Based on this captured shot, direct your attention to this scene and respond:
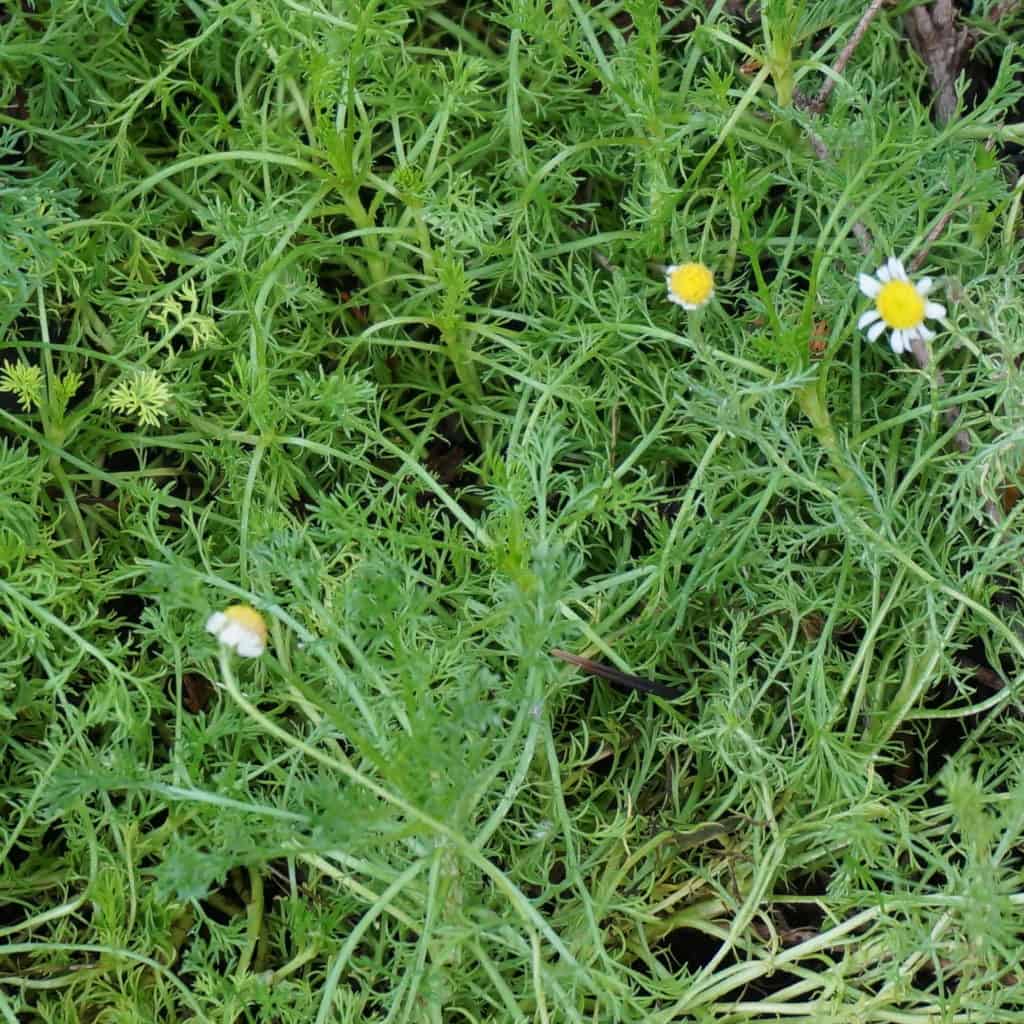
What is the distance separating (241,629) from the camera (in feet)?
3.73

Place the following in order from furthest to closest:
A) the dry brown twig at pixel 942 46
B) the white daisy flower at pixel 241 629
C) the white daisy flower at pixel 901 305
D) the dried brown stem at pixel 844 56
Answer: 1. the dry brown twig at pixel 942 46
2. the dried brown stem at pixel 844 56
3. the white daisy flower at pixel 901 305
4. the white daisy flower at pixel 241 629

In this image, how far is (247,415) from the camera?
5.12 feet

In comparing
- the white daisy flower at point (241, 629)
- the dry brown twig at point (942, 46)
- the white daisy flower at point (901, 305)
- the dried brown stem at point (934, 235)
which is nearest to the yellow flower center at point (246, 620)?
the white daisy flower at point (241, 629)

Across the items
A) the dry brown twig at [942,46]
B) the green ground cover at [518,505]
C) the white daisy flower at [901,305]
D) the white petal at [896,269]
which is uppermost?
the dry brown twig at [942,46]

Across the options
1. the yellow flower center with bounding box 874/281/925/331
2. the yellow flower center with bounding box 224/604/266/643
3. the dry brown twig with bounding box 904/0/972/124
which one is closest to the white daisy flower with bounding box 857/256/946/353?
the yellow flower center with bounding box 874/281/925/331

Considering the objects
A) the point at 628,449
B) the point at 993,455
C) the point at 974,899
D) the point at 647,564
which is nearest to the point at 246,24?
the point at 628,449

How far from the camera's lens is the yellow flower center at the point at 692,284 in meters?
1.27

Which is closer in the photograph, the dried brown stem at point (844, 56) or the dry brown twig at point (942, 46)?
the dried brown stem at point (844, 56)

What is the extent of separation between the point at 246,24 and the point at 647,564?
2.67 feet

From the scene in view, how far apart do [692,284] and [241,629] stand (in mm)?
575

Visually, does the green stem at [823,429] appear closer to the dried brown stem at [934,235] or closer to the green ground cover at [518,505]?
the green ground cover at [518,505]

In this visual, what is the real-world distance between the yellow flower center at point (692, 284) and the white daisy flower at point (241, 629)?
55cm

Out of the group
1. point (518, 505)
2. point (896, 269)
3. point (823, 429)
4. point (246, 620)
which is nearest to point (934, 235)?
point (896, 269)

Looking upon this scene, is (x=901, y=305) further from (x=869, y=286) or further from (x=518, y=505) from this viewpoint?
(x=518, y=505)
